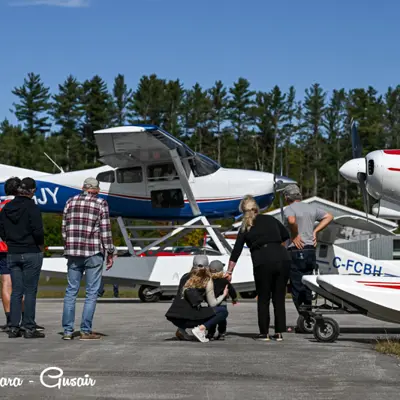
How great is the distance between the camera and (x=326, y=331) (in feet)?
28.2

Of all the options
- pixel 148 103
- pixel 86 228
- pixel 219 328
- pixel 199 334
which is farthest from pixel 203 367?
pixel 148 103

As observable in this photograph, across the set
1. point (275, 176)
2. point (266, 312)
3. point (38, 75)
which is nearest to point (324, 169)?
point (38, 75)

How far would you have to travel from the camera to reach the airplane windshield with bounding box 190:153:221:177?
1950 cm

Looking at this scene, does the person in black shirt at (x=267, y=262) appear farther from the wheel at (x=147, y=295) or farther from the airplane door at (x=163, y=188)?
the airplane door at (x=163, y=188)

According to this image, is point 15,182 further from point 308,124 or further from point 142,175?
point 308,124

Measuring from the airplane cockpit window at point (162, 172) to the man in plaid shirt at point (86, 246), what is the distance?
33.7ft

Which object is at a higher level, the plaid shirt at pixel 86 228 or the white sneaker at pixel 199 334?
the plaid shirt at pixel 86 228

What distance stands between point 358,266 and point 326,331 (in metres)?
8.66

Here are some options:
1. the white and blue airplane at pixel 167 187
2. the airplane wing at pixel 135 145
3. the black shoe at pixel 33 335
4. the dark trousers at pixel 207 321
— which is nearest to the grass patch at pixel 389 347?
the dark trousers at pixel 207 321

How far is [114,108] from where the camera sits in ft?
279

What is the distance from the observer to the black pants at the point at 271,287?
882cm

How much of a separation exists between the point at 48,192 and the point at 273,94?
240 ft

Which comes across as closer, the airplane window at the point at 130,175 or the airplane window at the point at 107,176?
the airplane window at the point at 130,175

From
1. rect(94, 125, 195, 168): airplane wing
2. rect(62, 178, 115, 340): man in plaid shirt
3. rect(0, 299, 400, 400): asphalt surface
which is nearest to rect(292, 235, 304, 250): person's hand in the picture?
rect(0, 299, 400, 400): asphalt surface
